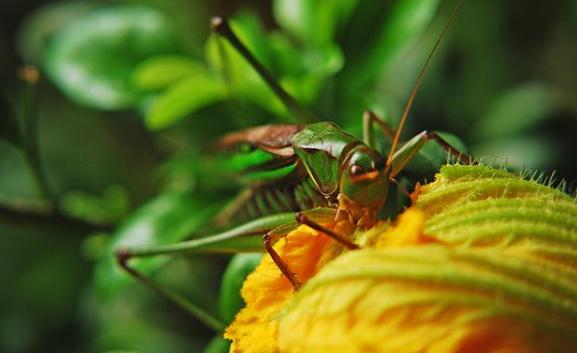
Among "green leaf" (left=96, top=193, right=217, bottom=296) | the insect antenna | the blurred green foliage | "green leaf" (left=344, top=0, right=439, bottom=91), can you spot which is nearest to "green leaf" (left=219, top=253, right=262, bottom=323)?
the blurred green foliage

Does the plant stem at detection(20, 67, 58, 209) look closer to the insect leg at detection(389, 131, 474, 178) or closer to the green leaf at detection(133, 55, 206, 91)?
the green leaf at detection(133, 55, 206, 91)

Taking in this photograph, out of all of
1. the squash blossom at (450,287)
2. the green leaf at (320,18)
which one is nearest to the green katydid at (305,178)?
the squash blossom at (450,287)

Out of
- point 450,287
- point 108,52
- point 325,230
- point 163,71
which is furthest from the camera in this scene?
point 108,52

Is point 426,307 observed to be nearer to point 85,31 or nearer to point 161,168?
point 161,168

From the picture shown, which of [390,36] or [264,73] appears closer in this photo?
[264,73]

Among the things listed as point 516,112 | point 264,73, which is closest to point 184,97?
point 264,73

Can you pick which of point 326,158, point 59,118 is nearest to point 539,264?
point 326,158

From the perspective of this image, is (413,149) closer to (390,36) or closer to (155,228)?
(390,36)
